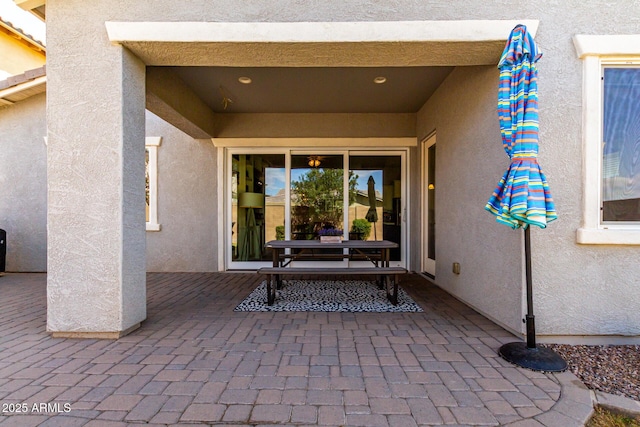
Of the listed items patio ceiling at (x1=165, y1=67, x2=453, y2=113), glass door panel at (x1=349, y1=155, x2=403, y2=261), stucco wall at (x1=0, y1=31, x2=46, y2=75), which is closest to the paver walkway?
glass door panel at (x1=349, y1=155, x2=403, y2=261)

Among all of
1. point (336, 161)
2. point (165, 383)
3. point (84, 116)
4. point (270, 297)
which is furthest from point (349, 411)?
point (336, 161)

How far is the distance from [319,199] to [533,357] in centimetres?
420

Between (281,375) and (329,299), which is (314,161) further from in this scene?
(281,375)

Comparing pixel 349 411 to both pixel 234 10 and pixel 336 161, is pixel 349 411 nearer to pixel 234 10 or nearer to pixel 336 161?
pixel 234 10

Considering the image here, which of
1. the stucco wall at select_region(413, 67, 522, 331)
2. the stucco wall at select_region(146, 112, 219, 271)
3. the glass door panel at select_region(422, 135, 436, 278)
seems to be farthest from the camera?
the stucco wall at select_region(146, 112, 219, 271)

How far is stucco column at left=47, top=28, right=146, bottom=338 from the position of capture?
8.82ft

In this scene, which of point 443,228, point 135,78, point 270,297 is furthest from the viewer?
point 443,228

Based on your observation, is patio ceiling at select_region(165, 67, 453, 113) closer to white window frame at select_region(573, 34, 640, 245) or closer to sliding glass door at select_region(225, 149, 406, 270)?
sliding glass door at select_region(225, 149, 406, 270)

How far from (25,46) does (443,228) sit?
12517 mm

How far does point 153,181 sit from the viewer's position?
5676mm

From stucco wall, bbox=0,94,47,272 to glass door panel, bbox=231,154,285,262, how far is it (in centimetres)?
350

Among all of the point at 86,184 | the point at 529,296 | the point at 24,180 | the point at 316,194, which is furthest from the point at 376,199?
the point at 24,180

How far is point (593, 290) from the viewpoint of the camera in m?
2.60

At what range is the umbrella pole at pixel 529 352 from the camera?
219 cm
